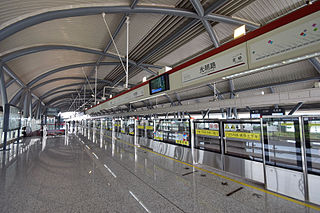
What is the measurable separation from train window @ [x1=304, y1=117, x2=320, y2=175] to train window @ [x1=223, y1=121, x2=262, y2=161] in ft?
3.50

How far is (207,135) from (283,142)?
2.37m

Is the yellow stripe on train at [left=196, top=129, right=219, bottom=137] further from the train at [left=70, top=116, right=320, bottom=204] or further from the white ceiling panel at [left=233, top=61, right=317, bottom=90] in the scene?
the white ceiling panel at [left=233, top=61, right=317, bottom=90]

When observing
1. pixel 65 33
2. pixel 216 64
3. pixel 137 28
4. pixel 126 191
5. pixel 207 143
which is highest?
pixel 137 28

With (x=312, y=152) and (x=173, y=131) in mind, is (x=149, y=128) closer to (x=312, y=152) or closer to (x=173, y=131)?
(x=173, y=131)

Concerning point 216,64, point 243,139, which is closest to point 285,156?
point 243,139

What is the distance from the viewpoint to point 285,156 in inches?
142

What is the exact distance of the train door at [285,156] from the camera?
323cm

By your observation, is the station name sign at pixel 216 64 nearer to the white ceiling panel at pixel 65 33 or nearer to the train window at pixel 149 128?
the train window at pixel 149 128

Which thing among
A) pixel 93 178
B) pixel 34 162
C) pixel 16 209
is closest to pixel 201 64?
pixel 93 178

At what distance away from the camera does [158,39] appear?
9266 mm

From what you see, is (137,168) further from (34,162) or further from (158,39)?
(158,39)

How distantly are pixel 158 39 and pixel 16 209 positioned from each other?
9440mm

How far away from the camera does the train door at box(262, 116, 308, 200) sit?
3.23 m

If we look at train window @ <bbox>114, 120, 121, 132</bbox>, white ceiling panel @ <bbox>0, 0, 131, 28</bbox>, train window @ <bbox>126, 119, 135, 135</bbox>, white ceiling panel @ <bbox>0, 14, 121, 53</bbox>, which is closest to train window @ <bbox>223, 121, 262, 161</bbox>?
white ceiling panel @ <bbox>0, 0, 131, 28</bbox>
